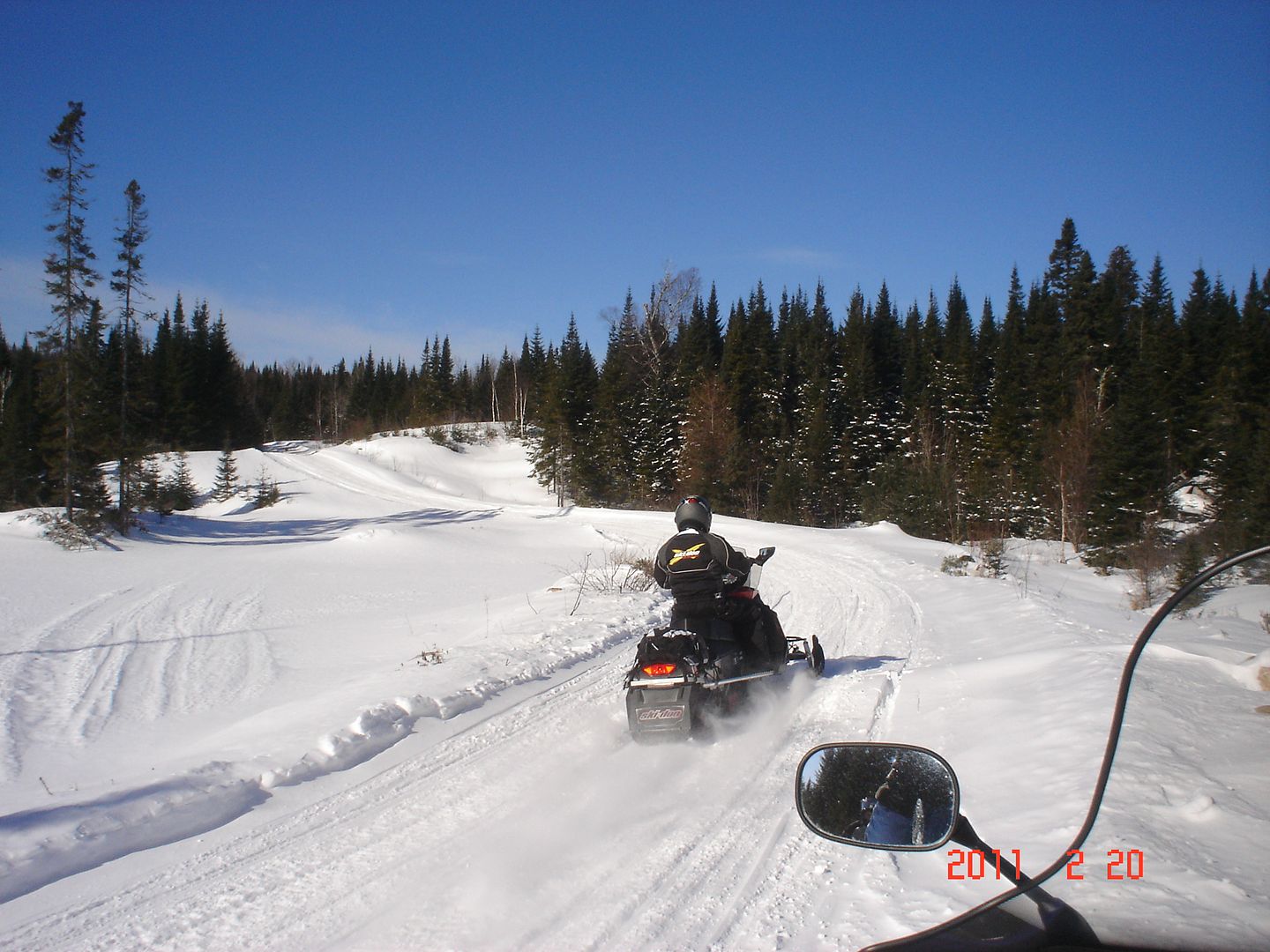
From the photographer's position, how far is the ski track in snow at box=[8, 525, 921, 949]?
304cm

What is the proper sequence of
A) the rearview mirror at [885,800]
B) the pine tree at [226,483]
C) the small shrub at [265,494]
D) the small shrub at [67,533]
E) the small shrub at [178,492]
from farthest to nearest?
the pine tree at [226,483], the small shrub at [265,494], the small shrub at [178,492], the small shrub at [67,533], the rearview mirror at [885,800]

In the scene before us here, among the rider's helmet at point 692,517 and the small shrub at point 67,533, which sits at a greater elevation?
the rider's helmet at point 692,517

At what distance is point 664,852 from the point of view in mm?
3631

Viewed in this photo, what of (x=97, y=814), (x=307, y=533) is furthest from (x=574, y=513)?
(x=97, y=814)

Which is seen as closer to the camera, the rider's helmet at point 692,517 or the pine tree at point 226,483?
the rider's helmet at point 692,517

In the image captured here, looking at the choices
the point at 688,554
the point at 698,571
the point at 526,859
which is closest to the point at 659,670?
the point at 698,571

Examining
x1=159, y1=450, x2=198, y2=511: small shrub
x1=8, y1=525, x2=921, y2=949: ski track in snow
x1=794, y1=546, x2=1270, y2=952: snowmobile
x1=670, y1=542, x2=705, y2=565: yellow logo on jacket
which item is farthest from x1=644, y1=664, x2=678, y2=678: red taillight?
x1=159, y1=450, x2=198, y2=511: small shrub

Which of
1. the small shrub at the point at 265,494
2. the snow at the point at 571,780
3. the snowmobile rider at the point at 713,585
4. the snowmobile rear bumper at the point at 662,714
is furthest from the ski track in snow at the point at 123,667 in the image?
the small shrub at the point at 265,494

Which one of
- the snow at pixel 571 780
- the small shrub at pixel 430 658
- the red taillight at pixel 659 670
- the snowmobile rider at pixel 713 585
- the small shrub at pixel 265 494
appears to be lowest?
the small shrub at pixel 265 494

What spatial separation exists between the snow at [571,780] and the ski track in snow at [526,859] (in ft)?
0.06

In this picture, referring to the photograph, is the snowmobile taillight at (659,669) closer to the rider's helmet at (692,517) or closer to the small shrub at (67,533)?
the rider's helmet at (692,517)

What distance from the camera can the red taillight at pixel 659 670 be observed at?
198 inches

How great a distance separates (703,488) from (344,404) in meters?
71.8

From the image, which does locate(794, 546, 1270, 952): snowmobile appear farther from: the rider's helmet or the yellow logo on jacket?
the rider's helmet
